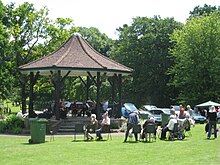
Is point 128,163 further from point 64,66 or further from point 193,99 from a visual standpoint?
point 193,99

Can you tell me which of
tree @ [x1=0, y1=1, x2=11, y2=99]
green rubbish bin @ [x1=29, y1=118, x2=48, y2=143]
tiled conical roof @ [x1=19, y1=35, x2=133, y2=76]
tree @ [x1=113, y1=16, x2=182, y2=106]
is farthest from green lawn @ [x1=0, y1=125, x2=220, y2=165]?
tree @ [x1=113, y1=16, x2=182, y2=106]

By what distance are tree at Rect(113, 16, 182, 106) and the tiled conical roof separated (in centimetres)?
2881

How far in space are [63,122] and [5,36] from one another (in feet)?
69.0

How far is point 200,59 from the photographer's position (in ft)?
161

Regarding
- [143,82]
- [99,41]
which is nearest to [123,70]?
[143,82]

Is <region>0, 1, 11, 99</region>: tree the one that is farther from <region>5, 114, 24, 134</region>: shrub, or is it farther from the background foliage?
<region>5, 114, 24, 134</region>: shrub

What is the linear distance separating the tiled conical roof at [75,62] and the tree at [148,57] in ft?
94.5

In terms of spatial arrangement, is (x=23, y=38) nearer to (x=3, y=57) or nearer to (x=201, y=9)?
(x=3, y=57)

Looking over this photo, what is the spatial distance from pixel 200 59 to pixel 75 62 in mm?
25522

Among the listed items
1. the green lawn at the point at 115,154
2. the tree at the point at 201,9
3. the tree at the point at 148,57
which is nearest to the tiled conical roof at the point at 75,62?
the green lawn at the point at 115,154

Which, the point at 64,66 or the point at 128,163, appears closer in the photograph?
the point at 128,163

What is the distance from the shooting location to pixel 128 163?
13.0 metres

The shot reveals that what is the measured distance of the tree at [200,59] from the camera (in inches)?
1908

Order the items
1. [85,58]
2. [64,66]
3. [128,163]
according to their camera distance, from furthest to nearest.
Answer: [85,58] → [64,66] → [128,163]
